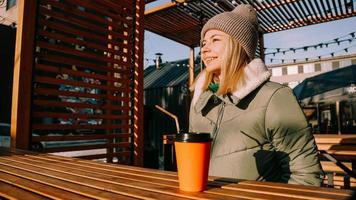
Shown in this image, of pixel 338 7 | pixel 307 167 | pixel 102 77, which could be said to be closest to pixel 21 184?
pixel 307 167

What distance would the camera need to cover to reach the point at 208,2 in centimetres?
651

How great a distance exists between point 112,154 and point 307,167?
9.15ft

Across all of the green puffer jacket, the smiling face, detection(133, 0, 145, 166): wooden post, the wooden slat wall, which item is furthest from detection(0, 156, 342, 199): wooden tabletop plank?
detection(133, 0, 145, 166): wooden post

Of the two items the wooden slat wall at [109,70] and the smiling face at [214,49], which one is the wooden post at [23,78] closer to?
the wooden slat wall at [109,70]

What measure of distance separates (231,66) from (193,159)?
98cm

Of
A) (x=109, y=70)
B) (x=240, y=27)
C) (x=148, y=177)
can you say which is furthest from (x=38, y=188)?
(x=109, y=70)

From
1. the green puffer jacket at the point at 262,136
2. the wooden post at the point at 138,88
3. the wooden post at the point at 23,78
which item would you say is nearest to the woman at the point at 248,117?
the green puffer jacket at the point at 262,136

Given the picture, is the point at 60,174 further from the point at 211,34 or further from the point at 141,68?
the point at 141,68

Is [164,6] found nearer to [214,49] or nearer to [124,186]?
[214,49]

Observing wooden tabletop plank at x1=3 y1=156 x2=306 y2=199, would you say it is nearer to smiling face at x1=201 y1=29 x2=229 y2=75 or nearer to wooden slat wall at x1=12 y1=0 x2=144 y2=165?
smiling face at x1=201 y1=29 x2=229 y2=75

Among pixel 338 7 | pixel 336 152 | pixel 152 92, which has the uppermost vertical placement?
pixel 338 7

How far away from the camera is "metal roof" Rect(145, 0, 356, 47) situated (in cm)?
635

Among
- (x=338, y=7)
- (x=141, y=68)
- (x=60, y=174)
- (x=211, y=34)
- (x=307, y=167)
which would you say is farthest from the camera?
(x=338, y=7)

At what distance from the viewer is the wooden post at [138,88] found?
13.1ft
